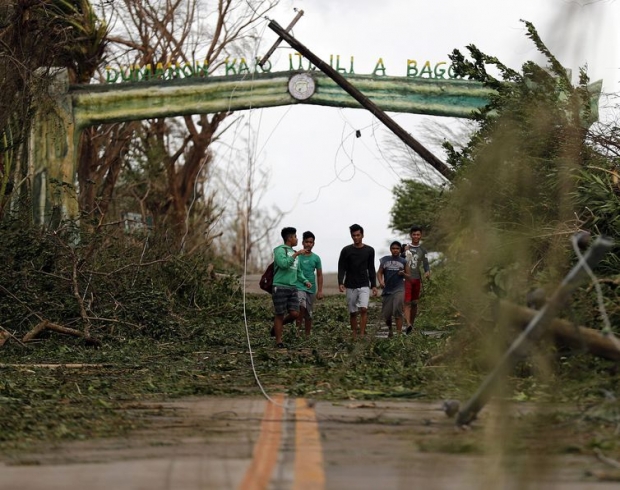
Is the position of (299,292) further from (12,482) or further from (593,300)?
(12,482)

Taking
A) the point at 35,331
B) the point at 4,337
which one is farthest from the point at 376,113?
the point at 4,337

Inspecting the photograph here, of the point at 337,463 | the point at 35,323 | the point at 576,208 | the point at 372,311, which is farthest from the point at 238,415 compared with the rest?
the point at 372,311

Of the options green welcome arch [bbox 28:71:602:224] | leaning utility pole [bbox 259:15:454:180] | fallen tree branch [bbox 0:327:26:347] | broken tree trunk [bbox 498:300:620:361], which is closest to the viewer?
broken tree trunk [bbox 498:300:620:361]

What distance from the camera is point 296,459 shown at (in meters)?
7.35

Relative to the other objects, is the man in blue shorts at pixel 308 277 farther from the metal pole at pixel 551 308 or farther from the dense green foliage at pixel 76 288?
the metal pole at pixel 551 308

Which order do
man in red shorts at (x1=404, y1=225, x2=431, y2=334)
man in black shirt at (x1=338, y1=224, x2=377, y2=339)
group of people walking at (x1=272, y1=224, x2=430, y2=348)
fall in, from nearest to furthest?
group of people walking at (x1=272, y1=224, x2=430, y2=348) < man in black shirt at (x1=338, y1=224, x2=377, y2=339) < man in red shorts at (x1=404, y1=225, x2=431, y2=334)

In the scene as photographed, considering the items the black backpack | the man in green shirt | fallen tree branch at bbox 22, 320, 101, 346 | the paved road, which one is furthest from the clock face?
the paved road

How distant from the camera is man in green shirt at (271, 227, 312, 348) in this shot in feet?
59.8

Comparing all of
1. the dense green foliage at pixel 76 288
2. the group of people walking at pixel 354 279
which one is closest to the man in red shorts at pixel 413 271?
the group of people walking at pixel 354 279

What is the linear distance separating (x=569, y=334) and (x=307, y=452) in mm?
1974

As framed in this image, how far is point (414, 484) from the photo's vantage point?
6355mm

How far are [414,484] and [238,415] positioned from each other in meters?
3.54

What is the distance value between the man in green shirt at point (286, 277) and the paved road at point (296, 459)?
847 centimetres

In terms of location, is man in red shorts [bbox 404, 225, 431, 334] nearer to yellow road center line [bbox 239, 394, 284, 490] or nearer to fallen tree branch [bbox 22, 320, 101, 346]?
Result: fallen tree branch [bbox 22, 320, 101, 346]
